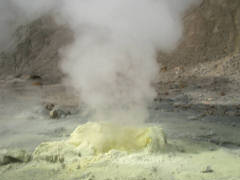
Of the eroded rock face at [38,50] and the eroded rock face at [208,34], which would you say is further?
the eroded rock face at [38,50]

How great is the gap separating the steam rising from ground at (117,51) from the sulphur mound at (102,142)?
0.63 m

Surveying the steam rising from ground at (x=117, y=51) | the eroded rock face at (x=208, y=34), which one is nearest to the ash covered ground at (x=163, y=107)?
the eroded rock face at (x=208, y=34)

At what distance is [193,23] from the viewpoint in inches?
473

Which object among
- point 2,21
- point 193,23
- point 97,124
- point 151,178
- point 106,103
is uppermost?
point 2,21

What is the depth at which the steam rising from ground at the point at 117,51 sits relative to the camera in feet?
15.4

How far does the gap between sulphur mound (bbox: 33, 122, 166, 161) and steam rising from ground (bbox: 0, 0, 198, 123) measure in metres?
0.63

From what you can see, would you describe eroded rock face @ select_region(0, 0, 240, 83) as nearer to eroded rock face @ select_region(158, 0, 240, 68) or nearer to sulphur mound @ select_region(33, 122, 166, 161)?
eroded rock face @ select_region(158, 0, 240, 68)

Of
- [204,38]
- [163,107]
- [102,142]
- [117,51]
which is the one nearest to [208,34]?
[204,38]

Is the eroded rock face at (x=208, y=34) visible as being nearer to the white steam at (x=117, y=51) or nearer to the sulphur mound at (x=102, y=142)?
the white steam at (x=117, y=51)

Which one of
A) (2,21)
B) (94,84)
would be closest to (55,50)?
(2,21)

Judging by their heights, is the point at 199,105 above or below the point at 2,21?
below

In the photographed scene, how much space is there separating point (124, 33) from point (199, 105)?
3.56 metres

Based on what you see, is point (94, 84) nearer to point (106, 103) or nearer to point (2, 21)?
point (106, 103)

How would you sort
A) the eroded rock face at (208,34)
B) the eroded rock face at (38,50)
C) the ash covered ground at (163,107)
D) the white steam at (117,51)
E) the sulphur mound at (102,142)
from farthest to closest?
the eroded rock face at (38,50)
the eroded rock face at (208,34)
the white steam at (117,51)
the sulphur mound at (102,142)
the ash covered ground at (163,107)
